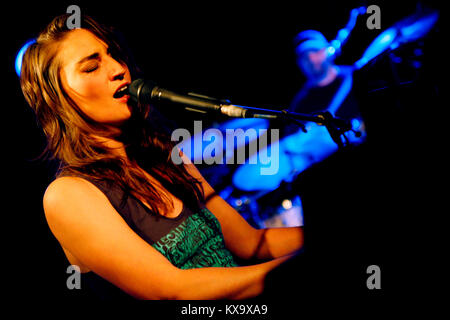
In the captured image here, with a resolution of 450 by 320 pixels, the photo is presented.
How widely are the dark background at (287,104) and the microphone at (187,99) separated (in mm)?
116

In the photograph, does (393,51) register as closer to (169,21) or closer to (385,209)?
(169,21)

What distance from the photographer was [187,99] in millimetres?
961

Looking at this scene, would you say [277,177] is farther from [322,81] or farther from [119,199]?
[119,199]

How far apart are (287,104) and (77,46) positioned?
3213 mm

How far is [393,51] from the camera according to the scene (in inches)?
125

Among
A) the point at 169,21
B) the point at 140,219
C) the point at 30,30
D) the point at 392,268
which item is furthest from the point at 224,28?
the point at 392,268

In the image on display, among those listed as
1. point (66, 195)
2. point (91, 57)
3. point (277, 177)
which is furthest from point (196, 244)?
point (277, 177)

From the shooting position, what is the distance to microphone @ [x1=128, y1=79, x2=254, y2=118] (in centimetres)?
88

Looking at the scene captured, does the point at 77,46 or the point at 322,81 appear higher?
the point at 322,81

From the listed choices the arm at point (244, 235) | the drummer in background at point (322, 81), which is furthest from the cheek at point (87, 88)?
the drummer in background at point (322, 81)

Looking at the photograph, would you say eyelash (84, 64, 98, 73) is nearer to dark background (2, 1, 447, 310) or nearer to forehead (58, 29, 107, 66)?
forehead (58, 29, 107, 66)

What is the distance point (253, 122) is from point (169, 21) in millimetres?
1983

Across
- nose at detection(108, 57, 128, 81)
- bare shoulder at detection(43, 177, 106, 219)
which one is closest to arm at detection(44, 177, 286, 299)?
bare shoulder at detection(43, 177, 106, 219)

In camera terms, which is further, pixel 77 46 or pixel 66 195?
pixel 77 46
